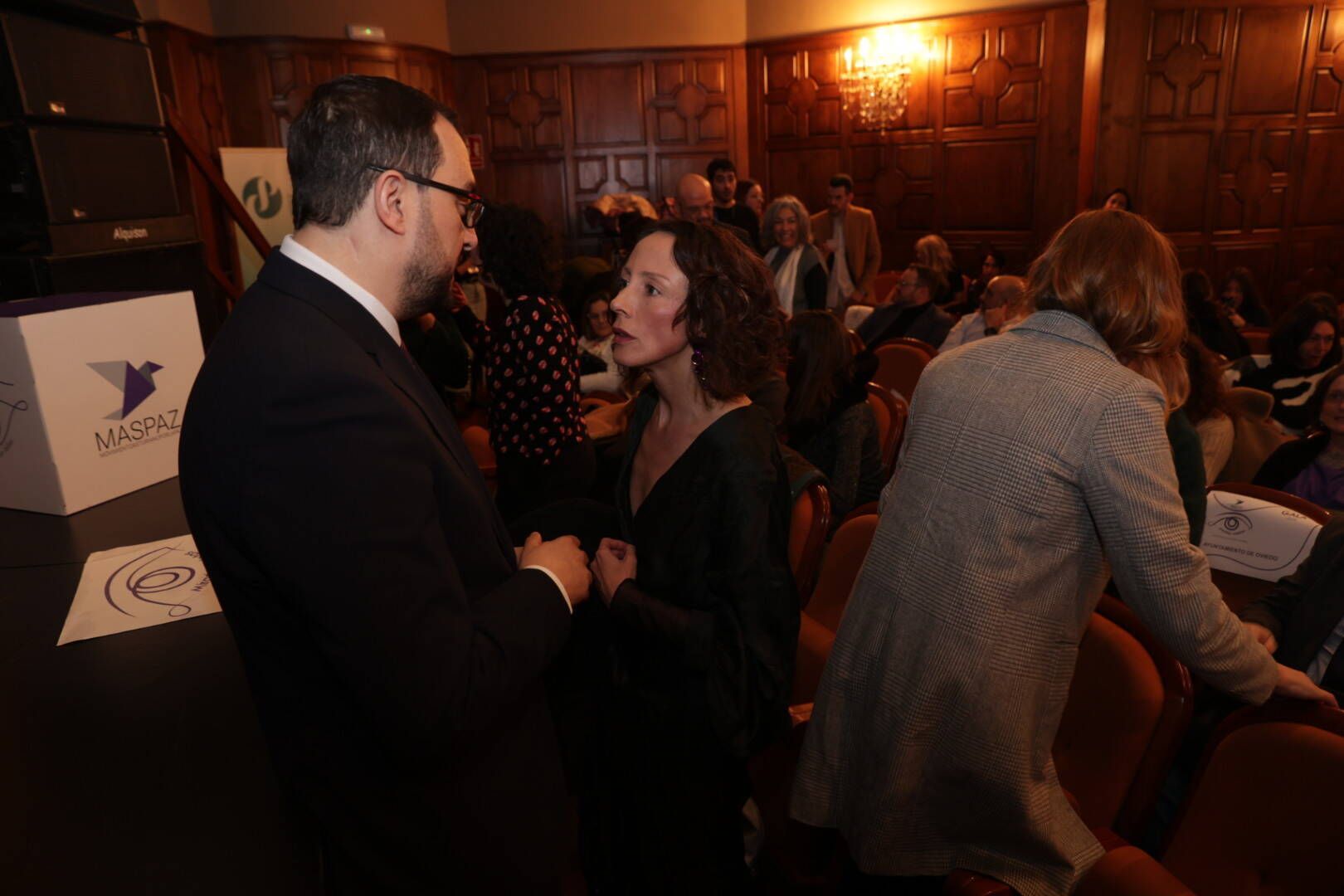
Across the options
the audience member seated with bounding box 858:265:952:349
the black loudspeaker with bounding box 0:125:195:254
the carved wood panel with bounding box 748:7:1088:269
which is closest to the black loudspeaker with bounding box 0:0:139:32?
the black loudspeaker with bounding box 0:125:195:254

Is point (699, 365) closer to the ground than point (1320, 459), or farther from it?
farther from it

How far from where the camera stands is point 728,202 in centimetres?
652

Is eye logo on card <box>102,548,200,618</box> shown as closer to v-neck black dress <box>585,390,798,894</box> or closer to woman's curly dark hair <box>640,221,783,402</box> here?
v-neck black dress <box>585,390,798,894</box>

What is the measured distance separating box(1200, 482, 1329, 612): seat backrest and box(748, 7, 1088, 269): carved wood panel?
5926mm

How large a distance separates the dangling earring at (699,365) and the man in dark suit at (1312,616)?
3.80 feet

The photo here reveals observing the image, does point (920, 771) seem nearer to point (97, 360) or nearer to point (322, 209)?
point (322, 209)

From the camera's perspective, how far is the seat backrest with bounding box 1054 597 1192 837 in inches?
55.4

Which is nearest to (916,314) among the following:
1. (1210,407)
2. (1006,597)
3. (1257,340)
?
(1257,340)

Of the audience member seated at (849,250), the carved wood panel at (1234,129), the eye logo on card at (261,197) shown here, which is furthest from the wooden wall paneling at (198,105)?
the carved wood panel at (1234,129)

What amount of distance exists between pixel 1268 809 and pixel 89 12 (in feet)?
9.74

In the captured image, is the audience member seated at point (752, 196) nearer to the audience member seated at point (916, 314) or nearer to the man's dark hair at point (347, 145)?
the audience member seated at point (916, 314)

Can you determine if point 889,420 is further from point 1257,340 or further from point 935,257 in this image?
point 1257,340

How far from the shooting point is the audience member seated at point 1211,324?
464 cm

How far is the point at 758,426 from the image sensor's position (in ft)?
5.11
